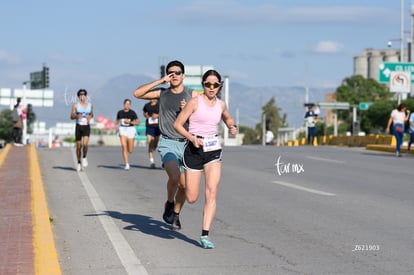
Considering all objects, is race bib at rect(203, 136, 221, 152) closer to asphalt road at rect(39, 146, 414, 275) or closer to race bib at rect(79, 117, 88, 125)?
asphalt road at rect(39, 146, 414, 275)

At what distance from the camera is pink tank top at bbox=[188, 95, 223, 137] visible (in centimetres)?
925

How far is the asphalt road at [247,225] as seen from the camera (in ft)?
27.5

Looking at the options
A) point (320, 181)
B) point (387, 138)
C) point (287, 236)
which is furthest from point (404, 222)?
point (387, 138)

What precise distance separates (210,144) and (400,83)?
130 ft

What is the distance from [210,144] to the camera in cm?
919

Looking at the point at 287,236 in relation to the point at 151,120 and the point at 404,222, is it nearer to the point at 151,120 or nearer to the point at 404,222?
the point at 404,222

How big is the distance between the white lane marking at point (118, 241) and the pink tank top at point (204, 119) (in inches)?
56.0

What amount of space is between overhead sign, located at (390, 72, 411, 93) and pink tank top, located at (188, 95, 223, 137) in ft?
127

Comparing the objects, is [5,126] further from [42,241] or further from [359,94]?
[42,241]

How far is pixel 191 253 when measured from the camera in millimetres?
9016

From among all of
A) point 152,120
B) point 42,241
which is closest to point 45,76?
point 152,120

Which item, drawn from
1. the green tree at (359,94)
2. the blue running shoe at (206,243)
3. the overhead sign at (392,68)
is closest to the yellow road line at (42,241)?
the blue running shoe at (206,243)

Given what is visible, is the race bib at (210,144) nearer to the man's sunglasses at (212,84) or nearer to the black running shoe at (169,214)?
the man's sunglasses at (212,84)

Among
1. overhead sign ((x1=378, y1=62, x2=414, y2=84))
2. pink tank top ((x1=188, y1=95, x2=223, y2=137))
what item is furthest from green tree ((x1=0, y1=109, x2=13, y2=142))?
pink tank top ((x1=188, y1=95, x2=223, y2=137))
